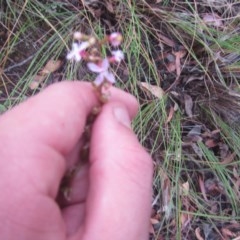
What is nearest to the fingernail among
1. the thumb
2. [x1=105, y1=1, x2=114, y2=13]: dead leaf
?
the thumb

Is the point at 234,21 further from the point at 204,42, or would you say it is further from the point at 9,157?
the point at 9,157

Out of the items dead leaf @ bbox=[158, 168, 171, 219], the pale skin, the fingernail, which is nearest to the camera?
the pale skin

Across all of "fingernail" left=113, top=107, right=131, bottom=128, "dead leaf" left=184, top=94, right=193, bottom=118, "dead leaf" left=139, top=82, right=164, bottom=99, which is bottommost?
"dead leaf" left=184, top=94, right=193, bottom=118

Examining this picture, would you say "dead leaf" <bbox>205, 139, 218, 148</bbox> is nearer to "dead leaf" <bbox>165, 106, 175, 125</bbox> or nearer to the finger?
"dead leaf" <bbox>165, 106, 175, 125</bbox>

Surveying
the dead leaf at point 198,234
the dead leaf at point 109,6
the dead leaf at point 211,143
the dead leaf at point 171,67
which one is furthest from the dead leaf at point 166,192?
the dead leaf at point 109,6

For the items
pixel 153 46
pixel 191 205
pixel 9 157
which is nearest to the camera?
pixel 9 157

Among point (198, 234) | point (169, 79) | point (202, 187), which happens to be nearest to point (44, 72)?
point (169, 79)

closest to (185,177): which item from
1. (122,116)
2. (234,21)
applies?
(234,21)
